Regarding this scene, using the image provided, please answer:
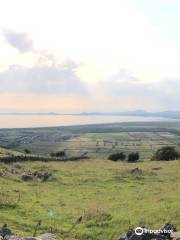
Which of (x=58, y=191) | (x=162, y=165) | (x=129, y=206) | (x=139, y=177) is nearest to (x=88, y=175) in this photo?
(x=139, y=177)

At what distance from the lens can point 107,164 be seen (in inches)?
2532

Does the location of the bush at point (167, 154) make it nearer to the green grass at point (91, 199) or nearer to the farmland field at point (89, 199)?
the farmland field at point (89, 199)

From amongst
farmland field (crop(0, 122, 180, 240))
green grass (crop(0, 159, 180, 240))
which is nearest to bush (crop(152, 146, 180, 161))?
farmland field (crop(0, 122, 180, 240))

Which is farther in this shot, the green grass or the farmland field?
the green grass

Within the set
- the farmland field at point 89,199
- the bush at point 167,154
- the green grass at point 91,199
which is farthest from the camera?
the bush at point 167,154

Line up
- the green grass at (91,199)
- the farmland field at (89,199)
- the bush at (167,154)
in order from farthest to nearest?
the bush at (167,154) → the green grass at (91,199) → the farmland field at (89,199)

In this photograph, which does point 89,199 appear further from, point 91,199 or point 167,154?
point 167,154

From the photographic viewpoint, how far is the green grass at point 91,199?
29016mm

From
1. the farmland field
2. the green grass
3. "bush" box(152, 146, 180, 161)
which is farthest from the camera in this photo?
"bush" box(152, 146, 180, 161)

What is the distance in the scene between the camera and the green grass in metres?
29.0

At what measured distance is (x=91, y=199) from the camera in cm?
3953

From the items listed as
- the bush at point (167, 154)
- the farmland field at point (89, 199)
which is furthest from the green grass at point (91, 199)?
the bush at point (167, 154)

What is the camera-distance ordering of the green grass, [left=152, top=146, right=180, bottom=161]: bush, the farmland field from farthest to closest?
1. [left=152, top=146, right=180, bottom=161]: bush
2. the green grass
3. the farmland field

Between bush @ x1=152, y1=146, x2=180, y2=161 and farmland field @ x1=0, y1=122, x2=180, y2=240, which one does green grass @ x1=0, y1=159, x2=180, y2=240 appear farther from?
bush @ x1=152, y1=146, x2=180, y2=161
